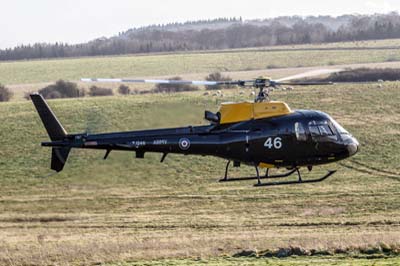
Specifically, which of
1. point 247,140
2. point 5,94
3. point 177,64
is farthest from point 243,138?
point 177,64

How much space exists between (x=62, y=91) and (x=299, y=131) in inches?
2038

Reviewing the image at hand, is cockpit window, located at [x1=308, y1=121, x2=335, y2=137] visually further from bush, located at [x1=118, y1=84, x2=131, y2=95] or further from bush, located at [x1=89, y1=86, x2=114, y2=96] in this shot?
bush, located at [x1=89, y1=86, x2=114, y2=96]

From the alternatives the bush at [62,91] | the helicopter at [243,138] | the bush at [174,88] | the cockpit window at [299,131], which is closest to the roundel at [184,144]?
the helicopter at [243,138]

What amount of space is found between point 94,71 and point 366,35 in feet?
178

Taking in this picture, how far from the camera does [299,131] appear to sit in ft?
78.3

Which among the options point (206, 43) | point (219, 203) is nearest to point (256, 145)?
point (219, 203)

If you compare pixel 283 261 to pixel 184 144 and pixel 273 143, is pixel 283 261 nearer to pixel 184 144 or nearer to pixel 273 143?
pixel 273 143

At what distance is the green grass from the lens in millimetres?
98750

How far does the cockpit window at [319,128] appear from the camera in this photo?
78.5ft

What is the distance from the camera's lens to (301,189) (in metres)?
43.8

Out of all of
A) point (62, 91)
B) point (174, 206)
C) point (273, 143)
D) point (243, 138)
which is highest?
point (243, 138)

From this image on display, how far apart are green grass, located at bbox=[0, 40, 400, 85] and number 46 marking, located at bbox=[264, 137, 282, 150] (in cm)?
7067

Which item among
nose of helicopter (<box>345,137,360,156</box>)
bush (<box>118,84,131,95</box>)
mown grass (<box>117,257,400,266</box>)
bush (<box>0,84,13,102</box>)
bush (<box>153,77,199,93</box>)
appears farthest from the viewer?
bush (<box>0,84,13,102</box>)

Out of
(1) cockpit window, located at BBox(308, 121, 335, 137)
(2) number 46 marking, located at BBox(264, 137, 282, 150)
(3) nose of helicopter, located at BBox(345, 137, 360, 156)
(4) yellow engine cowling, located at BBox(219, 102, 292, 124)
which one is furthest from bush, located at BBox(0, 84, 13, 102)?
(1) cockpit window, located at BBox(308, 121, 335, 137)
